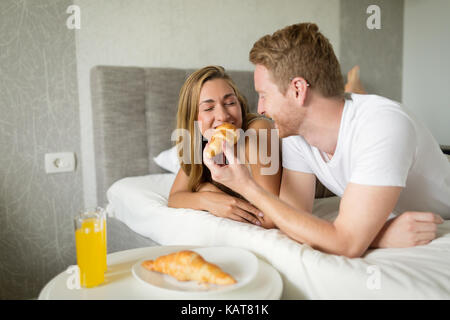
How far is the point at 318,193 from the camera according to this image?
5.81 feet

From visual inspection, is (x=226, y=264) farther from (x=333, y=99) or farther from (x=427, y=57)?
(x=427, y=57)

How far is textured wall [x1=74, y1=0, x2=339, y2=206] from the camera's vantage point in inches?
78.9

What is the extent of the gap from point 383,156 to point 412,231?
0.75 feet

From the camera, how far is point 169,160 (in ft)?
6.60

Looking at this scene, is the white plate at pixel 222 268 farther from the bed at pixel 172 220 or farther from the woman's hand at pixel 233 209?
the woman's hand at pixel 233 209

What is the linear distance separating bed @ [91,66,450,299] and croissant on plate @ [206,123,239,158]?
0.71 ft

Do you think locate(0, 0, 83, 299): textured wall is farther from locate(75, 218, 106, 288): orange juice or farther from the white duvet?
locate(75, 218, 106, 288): orange juice

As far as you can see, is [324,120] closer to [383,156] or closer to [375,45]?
[383,156]

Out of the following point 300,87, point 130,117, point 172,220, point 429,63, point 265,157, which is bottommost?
point 172,220

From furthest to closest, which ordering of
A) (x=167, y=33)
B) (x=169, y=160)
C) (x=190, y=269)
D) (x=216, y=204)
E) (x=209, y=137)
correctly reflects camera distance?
(x=167, y=33) < (x=169, y=160) < (x=209, y=137) < (x=216, y=204) < (x=190, y=269)

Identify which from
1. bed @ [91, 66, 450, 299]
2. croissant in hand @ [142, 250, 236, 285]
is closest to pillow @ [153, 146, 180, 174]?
bed @ [91, 66, 450, 299]

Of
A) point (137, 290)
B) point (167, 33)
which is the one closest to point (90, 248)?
point (137, 290)

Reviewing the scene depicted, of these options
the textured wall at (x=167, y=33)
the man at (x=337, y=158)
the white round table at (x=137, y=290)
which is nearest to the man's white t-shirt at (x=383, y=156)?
the man at (x=337, y=158)

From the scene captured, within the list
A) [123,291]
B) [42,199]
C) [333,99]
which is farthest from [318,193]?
[42,199]
